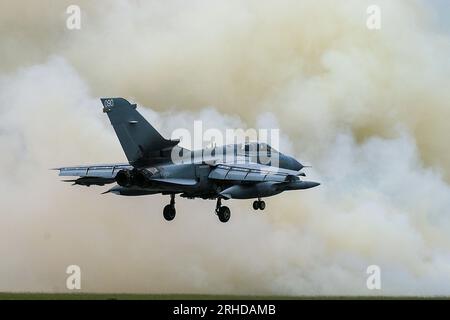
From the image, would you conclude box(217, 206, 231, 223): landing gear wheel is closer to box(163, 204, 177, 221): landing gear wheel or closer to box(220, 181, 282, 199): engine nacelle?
box(220, 181, 282, 199): engine nacelle

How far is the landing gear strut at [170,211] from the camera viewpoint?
9625 centimetres

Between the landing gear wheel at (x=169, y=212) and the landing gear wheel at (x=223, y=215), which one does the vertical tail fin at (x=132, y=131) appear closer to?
the landing gear wheel at (x=169, y=212)

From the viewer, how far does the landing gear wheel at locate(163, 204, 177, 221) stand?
316 feet

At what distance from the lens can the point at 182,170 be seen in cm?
9175

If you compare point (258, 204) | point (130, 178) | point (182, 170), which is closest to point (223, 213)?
point (258, 204)

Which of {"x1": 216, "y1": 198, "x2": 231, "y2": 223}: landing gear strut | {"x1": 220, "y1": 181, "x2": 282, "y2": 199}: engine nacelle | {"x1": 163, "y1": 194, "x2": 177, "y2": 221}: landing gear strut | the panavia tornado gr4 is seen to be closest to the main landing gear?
the panavia tornado gr4

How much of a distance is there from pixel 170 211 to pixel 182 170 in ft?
18.4

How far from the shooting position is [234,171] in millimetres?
94625

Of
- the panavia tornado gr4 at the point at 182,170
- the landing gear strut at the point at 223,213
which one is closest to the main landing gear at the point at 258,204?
the panavia tornado gr4 at the point at 182,170
